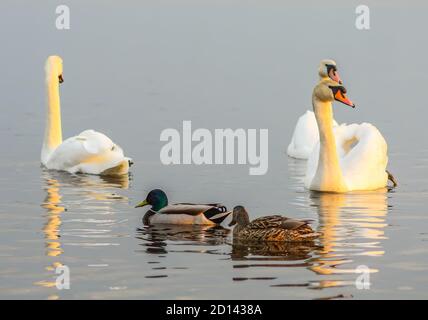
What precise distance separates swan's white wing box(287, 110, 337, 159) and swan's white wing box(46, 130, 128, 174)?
3.60 m

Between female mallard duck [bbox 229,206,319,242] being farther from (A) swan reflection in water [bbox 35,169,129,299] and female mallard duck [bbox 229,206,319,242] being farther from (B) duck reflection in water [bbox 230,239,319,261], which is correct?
(A) swan reflection in water [bbox 35,169,129,299]

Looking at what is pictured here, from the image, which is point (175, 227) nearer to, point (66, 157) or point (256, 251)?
point (256, 251)

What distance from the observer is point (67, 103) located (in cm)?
3862

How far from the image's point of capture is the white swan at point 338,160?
908 inches

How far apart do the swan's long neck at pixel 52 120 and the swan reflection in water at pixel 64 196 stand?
2.84ft

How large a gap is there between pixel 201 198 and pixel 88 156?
10.8 ft

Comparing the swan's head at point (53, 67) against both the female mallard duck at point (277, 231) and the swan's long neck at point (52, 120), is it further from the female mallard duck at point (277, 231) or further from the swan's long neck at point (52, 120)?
the female mallard duck at point (277, 231)

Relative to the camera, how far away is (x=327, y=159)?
23.2m

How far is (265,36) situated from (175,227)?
5699 centimetres

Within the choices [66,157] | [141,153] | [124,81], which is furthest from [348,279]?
[124,81]
